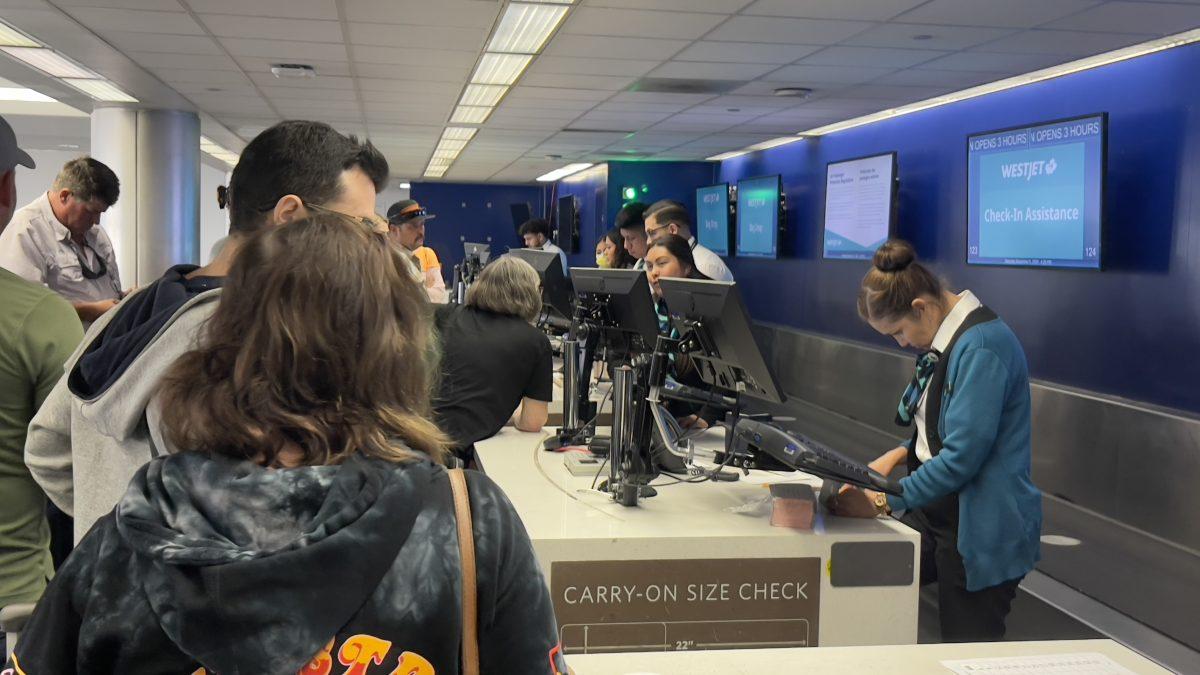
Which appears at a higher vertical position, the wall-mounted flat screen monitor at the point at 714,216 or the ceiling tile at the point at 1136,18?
the ceiling tile at the point at 1136,18

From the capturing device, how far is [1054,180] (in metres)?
5.93

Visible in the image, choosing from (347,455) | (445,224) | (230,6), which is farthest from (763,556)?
(445,224)

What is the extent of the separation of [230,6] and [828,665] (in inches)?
183

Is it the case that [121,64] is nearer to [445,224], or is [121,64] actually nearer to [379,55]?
[379,55]

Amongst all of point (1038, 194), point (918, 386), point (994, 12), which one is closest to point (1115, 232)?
point (1038, 194)

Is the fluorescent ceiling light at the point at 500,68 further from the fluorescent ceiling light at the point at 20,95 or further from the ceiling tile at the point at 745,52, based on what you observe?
the fluorescent ceiling light at the point at 20,95

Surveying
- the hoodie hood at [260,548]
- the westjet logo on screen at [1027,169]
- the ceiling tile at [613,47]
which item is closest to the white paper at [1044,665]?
the hoodie hood at [260,548]

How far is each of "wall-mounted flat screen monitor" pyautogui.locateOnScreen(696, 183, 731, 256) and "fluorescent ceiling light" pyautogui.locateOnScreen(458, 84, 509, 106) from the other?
3661 mm

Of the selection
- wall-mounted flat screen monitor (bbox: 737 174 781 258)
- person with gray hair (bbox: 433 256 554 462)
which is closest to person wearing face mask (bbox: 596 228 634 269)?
person with gray hair (bbox: 433 256 554 462)

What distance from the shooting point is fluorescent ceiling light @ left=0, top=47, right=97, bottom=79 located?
689cm

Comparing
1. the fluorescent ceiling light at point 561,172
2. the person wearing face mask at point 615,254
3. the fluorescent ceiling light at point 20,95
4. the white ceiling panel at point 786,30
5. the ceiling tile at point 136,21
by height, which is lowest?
the person wearing face mask at point 615,254

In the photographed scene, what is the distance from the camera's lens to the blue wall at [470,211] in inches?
837

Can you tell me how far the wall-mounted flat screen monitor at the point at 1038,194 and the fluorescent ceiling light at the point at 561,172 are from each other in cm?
860

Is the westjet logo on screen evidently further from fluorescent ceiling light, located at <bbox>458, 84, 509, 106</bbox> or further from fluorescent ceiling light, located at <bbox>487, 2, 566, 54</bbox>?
fluorescent ceiling light, located at <bbox>458, 84, 509, 106</bbox>
